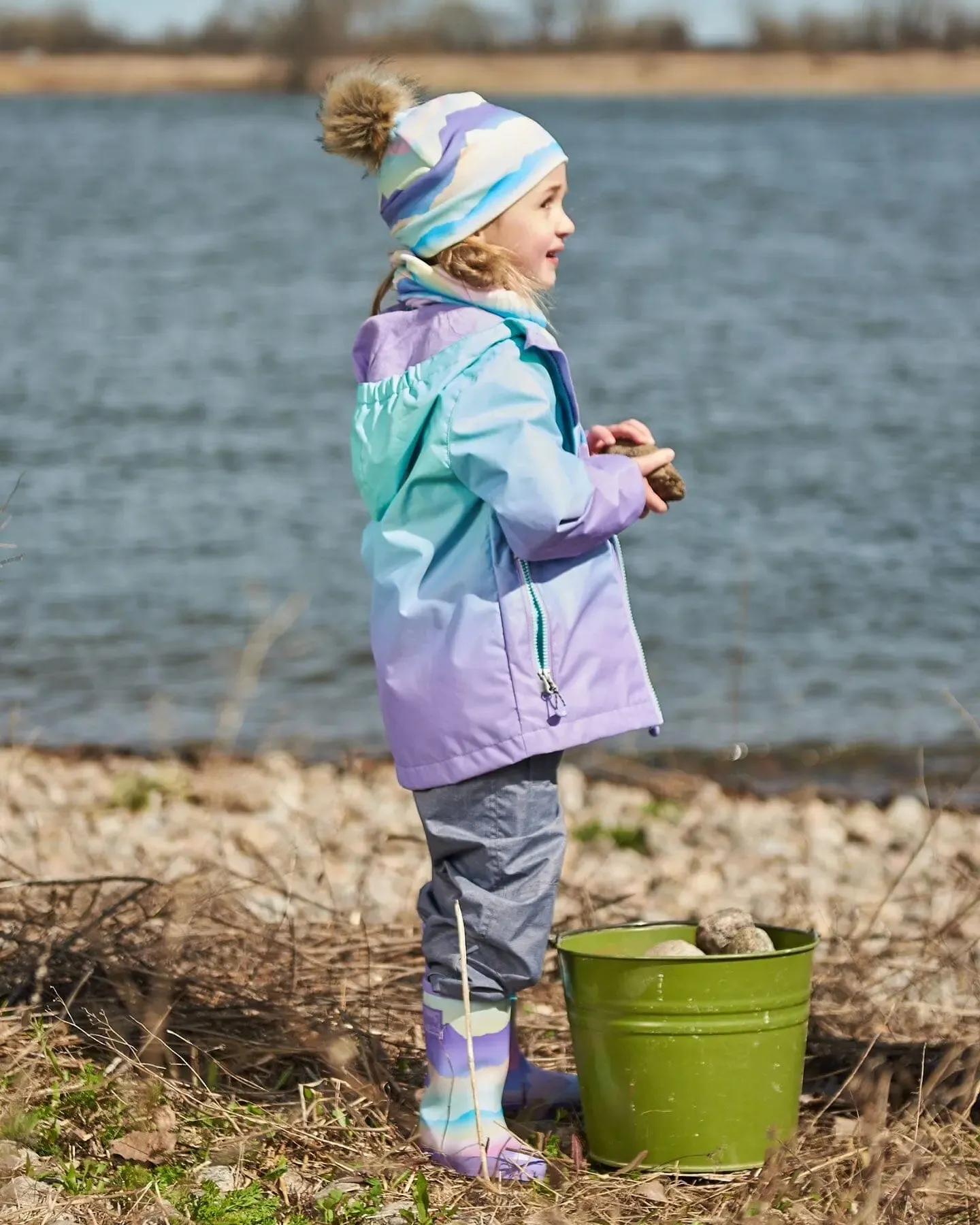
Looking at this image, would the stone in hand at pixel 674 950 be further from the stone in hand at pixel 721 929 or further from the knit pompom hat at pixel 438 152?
the knit pompom hat at pixel 438 152

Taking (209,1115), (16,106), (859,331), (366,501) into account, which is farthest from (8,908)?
(16,106)

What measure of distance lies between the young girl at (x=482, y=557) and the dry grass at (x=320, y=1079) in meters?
0.19

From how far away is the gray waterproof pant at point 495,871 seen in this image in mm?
2977

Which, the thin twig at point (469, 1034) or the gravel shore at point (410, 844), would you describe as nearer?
the thin twig at point (469, 1034)

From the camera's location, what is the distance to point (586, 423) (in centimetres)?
1255

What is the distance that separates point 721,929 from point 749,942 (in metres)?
0.06

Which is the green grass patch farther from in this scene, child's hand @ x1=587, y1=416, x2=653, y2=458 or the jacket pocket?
the jacket pocket

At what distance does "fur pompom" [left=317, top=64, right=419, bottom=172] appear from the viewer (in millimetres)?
3117

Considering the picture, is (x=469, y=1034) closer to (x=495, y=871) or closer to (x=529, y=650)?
(x=495, y=871)

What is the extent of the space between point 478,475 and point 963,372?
511 inches

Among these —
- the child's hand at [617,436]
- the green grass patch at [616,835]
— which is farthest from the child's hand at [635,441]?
the green grass patch at [616,835]

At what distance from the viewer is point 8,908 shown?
3.84 metres

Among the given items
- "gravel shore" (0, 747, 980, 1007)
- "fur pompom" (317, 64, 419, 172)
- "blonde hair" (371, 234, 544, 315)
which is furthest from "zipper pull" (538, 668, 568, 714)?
"gravel shore" (0, 747, 980, 1007)

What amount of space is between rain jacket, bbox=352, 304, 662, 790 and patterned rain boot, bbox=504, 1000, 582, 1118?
0.63 m
